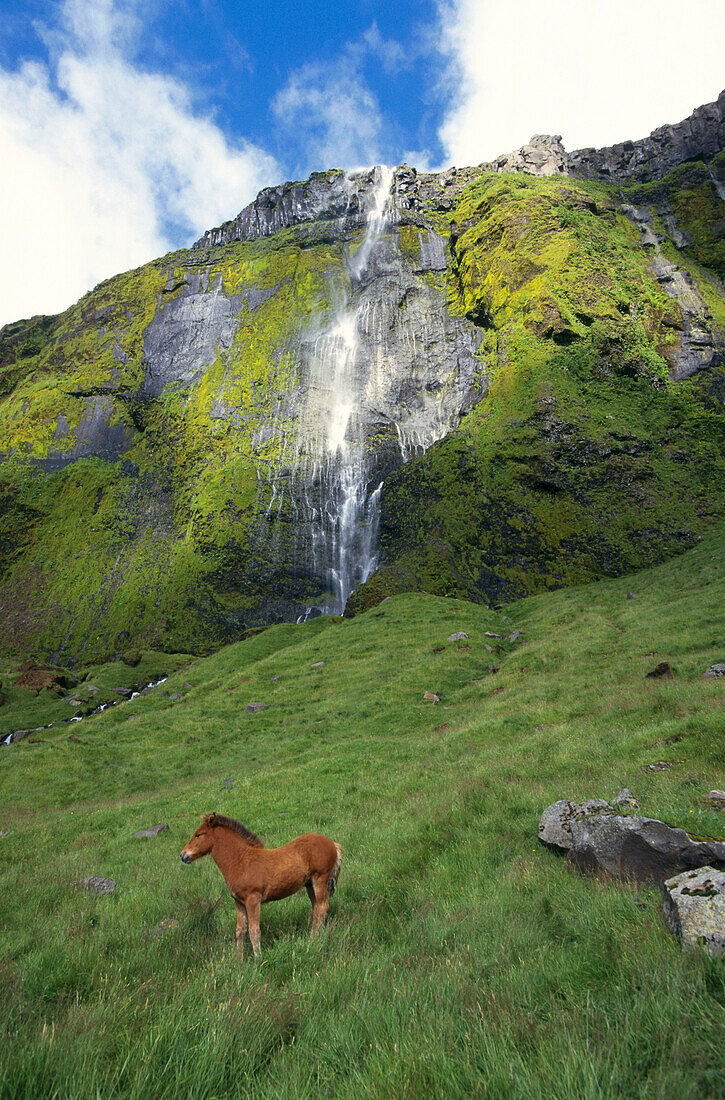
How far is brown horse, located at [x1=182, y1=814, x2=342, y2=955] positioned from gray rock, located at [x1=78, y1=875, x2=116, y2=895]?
4.43 meters

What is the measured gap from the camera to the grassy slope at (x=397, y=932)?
2885mm

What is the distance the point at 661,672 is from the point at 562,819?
12.7m

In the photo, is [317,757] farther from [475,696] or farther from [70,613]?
[70,613]

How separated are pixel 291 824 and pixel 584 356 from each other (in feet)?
252

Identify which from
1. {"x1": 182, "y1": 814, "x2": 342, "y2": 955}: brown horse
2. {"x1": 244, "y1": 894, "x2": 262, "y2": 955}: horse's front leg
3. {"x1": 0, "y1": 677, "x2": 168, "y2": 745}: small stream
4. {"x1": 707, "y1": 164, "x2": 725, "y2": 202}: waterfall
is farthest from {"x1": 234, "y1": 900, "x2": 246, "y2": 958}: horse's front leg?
{"x1": 707, "y1": 164, "x2": 725, "y2": 202}: waterfall

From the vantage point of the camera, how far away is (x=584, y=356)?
72.8m

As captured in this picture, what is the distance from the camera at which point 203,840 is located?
22.0ft

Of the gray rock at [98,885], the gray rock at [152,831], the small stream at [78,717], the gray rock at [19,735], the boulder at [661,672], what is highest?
the boulder at [661,672]

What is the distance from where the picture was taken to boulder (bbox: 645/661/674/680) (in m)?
17.7

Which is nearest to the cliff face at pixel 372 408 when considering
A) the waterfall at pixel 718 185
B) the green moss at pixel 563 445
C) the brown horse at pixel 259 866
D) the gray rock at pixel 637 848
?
the green moss at pixel 563 445

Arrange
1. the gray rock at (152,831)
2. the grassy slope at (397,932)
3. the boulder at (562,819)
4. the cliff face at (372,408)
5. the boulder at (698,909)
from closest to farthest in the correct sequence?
the grassy slope at (397,932) → the boulder at (698,909) → the boulder at (562,819) → the gray rock at (152,831) → the cliff face at (372,408)

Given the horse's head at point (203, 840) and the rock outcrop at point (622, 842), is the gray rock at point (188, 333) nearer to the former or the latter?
the horse's head at point (203, 840)

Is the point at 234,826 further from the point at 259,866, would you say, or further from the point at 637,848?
the point at 637,848

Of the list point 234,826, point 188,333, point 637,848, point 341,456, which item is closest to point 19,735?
point 234,826
